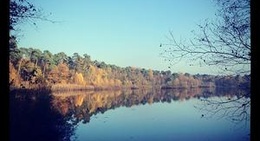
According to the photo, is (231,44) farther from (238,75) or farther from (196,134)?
(196,134)

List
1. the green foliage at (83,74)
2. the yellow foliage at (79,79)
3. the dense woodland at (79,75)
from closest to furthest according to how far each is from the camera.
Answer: the dense woodland at (79,75) < the green foliage at (83,74) < the yellow foliage at (79,79)

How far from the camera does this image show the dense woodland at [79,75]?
5325 centimetres

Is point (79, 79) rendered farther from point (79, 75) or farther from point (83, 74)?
point (83, 74)

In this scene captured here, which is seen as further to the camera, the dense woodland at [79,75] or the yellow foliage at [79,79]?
the yellow foliage at [79,79]

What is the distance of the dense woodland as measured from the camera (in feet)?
175

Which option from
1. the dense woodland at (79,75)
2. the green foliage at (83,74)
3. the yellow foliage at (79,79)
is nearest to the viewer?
the dense woodland at (79,75)

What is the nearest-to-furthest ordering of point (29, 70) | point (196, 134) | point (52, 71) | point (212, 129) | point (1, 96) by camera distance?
point (1, 96)
point (196, 134)
point (212, 129)
point (29, 70)
point (52, 71)

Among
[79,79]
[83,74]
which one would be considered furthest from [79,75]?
[83,74]

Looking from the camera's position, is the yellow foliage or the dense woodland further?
the yellow foliage

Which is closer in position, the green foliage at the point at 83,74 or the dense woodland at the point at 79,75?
the dense woodland at the point at 79,75

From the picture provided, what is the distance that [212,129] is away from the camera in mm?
24594

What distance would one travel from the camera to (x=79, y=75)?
8325cm
